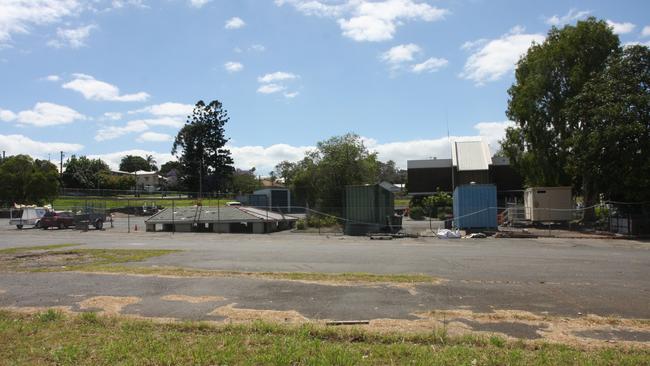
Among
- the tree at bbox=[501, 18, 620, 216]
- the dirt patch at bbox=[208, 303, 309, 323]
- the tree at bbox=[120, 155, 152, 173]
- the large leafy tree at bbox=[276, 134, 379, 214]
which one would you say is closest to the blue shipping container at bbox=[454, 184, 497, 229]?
the tree at bbox=[501, 18, 620, 216]

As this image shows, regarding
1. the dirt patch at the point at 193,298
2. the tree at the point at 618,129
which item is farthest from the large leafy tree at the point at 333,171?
the dirt patch at the point at 193,298

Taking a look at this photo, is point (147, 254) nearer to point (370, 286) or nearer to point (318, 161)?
point (370, 286)

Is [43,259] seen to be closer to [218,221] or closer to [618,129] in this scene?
[218,221]

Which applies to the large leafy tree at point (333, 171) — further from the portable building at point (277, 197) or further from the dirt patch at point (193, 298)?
the dirt patch at point (193, 298)

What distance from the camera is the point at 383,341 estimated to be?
21.6ft

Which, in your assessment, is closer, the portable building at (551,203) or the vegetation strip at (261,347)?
the vegetation strip at (261,347)

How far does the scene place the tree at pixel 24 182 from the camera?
57906mm

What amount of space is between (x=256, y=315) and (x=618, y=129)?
24481mm

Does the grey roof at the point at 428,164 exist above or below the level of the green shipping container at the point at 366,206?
above

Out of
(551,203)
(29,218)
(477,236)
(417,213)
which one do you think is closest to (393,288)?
(477,236)

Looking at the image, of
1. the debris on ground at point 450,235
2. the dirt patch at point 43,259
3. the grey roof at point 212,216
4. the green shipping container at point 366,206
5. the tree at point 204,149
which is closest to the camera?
the dirt patch at point 43,259

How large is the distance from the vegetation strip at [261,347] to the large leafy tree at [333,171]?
32.6 meters

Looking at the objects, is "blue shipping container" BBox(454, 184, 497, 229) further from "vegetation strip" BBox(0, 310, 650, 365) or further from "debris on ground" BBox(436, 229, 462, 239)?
"vegetation strip" BBox(0, 310, 650, 365)

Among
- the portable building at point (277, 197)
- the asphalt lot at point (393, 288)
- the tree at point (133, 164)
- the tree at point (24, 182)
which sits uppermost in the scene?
the tree at point (133, 164)
